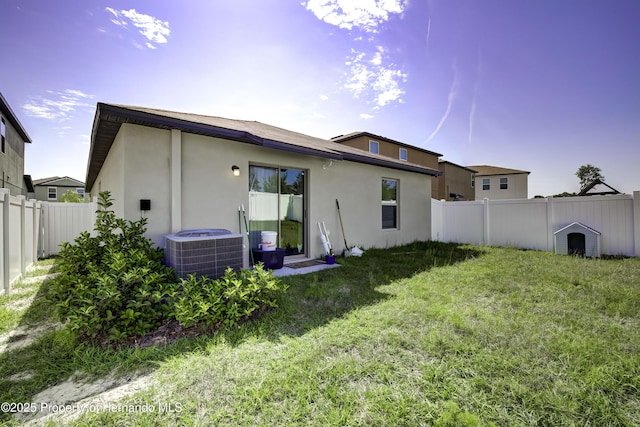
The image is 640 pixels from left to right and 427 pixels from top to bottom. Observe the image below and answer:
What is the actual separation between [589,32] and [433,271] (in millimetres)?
8116

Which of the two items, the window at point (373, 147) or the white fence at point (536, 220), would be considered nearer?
the white fence at point (536, 220)

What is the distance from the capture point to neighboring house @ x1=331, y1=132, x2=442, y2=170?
679 inches

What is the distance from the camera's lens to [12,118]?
13.0 metres

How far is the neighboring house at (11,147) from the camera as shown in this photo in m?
12.4

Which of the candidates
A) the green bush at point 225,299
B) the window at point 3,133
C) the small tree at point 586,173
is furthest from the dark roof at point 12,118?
the small tree at point 586,173

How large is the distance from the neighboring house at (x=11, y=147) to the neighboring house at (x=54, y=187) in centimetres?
1167

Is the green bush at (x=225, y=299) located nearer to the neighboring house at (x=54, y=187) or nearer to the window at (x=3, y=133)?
the window at (x=3, y=133)

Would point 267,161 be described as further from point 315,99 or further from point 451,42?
point 451,42

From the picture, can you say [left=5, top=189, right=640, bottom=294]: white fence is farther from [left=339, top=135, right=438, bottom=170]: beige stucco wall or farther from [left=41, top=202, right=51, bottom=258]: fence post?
[left=339, top=135, right=438, bottom=170]: beige stucco wall

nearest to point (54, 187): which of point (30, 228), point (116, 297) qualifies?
point (30, 228)

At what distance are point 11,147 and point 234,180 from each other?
55.5ft

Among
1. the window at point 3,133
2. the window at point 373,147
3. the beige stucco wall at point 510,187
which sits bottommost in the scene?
the beige stucco wall at point 510,187

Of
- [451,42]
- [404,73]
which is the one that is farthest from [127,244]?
[451,42]

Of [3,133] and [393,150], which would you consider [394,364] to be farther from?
[3,133]
